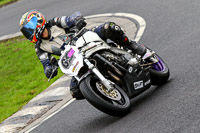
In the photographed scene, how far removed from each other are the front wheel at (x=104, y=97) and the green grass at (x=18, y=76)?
11.1 ft

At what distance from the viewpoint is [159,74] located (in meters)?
7.30

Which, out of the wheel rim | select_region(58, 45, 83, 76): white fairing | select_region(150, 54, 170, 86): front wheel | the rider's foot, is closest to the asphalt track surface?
select_region(150, 54, 170, 86): front wheel

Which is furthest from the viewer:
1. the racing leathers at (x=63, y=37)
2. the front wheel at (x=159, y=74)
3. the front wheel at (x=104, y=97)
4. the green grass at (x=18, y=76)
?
the green grass at (x=18, y=76)

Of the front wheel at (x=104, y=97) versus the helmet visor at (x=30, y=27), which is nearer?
the front wheel at (x=104, y=97)

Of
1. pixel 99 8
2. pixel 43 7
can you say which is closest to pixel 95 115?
pixel 99 8

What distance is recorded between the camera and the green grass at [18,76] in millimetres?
10216

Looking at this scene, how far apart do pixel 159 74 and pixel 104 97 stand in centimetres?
129

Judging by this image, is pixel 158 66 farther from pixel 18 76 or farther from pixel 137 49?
pixel 18 76

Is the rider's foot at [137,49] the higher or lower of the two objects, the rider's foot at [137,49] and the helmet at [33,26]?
the lower

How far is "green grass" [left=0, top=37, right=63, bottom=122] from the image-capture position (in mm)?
10216

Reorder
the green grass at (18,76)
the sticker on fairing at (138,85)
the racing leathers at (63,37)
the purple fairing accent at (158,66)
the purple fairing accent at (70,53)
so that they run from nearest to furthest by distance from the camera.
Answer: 1. the purple fairing accent at (70,53)
2. the sticker on fairing at (138,85)
3. the racing leathers at (63,37)
4. the purple fairing accent at (158,66)
5. the green grass at (18,76)

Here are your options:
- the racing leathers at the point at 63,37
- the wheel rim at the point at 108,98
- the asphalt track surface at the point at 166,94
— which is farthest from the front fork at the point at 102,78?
the racing leathers at the point at 63,37

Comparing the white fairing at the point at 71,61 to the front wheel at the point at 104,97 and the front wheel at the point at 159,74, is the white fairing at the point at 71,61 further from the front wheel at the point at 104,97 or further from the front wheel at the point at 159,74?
the front wheel at the point at 159,74

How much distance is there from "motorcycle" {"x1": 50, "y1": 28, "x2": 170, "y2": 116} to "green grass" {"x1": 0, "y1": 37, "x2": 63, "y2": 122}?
3124 millimetres
